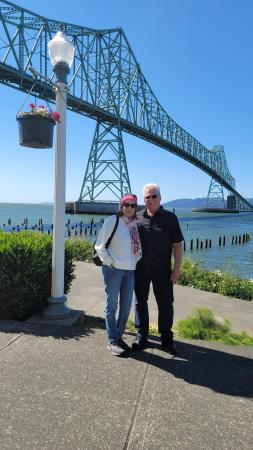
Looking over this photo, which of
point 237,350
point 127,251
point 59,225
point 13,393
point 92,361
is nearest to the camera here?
point 13,393

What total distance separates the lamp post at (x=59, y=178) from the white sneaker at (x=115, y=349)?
909mm

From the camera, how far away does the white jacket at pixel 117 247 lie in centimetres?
379

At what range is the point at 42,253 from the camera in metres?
4.73

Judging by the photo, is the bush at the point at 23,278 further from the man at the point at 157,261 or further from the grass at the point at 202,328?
the man at the point at 157,261

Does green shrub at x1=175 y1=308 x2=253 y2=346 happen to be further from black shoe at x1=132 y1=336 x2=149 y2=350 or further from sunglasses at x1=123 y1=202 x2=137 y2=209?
sunglasses at x1=123 y1=202 x2=137 y2=209

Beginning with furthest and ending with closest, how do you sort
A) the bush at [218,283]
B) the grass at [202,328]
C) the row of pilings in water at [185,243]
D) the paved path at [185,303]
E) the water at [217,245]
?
the row of pilings in water at [185,243] → the water at [217,245] → the bush at [218,283] → the paved path at [185,303] → the grass at [202,328]

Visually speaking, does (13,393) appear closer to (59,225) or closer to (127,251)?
(127,251)

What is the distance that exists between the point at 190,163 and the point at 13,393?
86797mm

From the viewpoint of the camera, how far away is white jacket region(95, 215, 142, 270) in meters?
3.79

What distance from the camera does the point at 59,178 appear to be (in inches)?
183

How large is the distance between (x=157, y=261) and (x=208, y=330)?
5.09 feet

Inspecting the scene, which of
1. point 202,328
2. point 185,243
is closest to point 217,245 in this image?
point 185,243

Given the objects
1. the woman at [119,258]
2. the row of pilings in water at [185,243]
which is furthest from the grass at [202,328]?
the row of pilings in water at [185,243]

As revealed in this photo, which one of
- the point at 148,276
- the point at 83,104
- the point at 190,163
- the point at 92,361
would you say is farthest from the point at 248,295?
the point at 190,163
